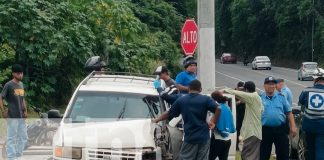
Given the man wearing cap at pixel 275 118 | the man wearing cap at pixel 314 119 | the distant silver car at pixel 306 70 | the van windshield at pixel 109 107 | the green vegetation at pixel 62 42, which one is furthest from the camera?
the distant silver car at pixel 306 70

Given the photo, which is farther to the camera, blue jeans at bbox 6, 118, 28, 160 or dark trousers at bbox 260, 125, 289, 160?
blue jeans at bbox 6, 118, 28, 160

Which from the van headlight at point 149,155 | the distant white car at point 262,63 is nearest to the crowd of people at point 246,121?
the van headlight at point 149,155

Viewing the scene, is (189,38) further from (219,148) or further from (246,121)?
(219,148)

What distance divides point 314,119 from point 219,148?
171 centimetres

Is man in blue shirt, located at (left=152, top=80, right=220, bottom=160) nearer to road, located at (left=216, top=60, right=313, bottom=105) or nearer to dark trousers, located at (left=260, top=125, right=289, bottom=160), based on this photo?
dark trousers, located at (left=260, top=125, right=289, bottom=160)

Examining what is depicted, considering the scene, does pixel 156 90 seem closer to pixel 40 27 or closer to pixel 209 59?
pixel 209 59

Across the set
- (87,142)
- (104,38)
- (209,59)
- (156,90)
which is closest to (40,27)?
(104,38)

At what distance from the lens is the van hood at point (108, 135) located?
9.98 m

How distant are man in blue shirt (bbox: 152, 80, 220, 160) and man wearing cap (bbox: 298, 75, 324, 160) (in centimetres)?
200

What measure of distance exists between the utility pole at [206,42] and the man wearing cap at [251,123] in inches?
74.8

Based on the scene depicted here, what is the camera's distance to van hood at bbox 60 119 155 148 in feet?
32.7

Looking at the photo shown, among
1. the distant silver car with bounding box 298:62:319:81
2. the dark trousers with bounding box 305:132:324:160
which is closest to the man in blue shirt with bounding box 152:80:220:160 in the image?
the dark trousers with bounding box 305:132:324:160

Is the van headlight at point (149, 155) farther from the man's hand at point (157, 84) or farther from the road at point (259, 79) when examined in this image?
the road at point (259, 79)

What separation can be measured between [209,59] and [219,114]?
367cm
